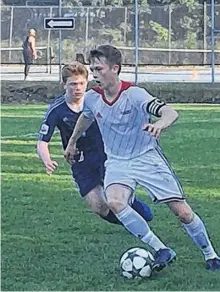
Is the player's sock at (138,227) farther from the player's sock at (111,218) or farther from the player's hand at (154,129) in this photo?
the player's sock at (111,218)

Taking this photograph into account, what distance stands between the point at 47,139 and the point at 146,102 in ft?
4.53

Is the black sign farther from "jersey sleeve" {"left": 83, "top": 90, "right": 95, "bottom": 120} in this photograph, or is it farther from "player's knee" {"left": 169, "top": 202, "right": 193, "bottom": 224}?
"player's knee" {"left": 169, "top": 202, "right": 193, "bottom": 224}

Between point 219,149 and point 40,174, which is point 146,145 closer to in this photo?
point 40,174

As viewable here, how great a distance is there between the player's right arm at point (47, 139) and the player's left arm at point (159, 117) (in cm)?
117

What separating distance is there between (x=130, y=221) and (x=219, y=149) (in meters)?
8.34

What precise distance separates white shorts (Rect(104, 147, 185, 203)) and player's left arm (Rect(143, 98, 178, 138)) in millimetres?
383

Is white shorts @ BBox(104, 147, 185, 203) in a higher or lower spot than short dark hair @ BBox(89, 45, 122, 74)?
lower

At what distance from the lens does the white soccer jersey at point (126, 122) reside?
6.68 metres

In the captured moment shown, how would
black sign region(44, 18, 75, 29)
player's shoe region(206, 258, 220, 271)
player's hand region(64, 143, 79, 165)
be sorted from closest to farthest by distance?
1. player's shoe region(206, 258, 220, 271)
2. player's hand region(64, 143, 79, 165)
3. black sign region(44, 18, 75, 29)

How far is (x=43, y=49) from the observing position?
32.3m

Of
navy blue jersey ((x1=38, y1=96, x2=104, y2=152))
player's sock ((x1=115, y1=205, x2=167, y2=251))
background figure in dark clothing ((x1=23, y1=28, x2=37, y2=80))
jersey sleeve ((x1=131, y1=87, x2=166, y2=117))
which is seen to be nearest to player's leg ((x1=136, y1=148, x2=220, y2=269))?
player's sock ((x1=115, y1=205, x2=167, y2=251))

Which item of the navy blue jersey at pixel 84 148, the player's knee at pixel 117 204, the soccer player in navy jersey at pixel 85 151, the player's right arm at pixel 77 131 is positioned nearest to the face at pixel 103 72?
the player's right arm at pixel 77 131

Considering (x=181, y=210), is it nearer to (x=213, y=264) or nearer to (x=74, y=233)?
(x=213, y=264)

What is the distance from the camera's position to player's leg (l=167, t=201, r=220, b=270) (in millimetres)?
6668
